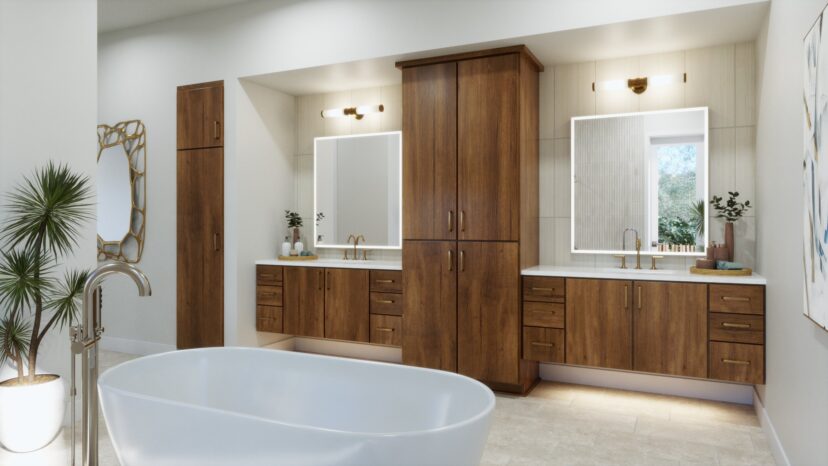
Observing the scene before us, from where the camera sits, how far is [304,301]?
4762mm

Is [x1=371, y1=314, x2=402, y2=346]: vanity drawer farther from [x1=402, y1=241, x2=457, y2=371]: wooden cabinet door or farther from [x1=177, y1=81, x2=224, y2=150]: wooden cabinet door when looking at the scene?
[x1=177, y1=81, x2=224, y2=150]: wooden cabinet door

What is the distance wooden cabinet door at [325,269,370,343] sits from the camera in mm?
4527

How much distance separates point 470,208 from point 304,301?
165cm

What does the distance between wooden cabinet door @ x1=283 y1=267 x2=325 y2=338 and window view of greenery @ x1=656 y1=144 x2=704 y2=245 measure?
8.56 ft

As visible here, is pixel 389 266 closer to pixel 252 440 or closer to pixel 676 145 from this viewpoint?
pixel 676 145

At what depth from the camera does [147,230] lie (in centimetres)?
527

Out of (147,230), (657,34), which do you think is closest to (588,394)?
(657,34)

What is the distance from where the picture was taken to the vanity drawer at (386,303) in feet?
14.5

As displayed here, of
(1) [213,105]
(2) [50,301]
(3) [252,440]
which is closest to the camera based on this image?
(3) [252,440]

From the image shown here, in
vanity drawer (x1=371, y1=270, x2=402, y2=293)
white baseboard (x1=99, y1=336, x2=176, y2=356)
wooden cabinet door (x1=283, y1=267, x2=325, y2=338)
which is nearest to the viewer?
vanity drawer (x1=371, y1=270, x2=402, y2=293)

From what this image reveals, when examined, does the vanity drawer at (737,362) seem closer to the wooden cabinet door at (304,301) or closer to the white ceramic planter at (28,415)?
the wooden cabinet door at (304,301)

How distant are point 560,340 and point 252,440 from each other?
2.51m

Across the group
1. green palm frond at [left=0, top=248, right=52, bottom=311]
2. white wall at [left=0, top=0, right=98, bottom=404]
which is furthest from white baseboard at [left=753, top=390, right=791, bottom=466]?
white wall at [left=0, top=0, right=98, bottom=404]

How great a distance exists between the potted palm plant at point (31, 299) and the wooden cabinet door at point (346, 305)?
1883mm
